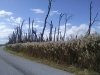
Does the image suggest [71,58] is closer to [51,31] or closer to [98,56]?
[98,56]

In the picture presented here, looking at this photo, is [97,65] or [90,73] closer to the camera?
[90,73]

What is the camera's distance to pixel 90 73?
1819 cm

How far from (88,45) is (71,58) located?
10.9ft

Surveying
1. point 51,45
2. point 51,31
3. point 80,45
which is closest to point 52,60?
point 51,45

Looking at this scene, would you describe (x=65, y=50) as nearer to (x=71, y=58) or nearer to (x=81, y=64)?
(x=71, y=58)

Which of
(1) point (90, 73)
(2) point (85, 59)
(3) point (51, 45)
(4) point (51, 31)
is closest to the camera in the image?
(1) point (90, 73)

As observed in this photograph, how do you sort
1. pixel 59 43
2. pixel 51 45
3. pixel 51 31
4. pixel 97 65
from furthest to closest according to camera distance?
1. pixel 51 31
2. pixel 51 45
3. pixel 59 43
4. pixel 97 65

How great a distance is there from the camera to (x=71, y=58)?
79.7ft

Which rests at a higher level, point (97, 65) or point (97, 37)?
point (97, 37)

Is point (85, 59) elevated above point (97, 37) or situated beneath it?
situated beneath

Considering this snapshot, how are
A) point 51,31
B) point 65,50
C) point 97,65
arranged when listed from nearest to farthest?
point 97,65 → point 65,50 → point 51,31

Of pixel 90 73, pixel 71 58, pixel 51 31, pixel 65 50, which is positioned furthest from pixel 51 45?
pixel 51 31

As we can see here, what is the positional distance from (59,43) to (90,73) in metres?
10.3

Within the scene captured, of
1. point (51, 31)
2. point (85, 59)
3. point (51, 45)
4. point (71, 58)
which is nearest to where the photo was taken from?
point (85, 59)
